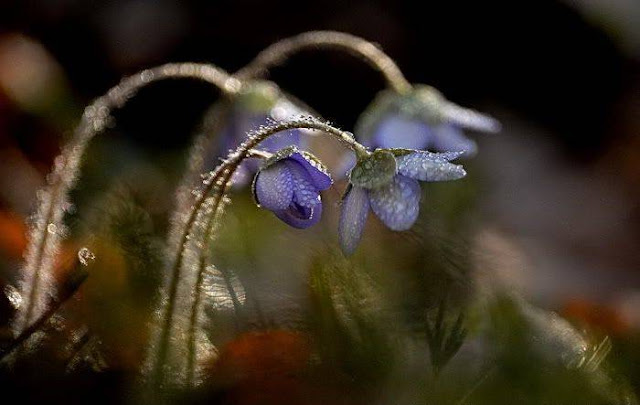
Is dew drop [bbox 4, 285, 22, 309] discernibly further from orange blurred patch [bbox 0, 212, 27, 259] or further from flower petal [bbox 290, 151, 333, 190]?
flower petal [bbox 290, 151, 333, 190]

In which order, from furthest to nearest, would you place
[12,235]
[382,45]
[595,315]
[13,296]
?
[382,45] < [595,315] < [12,235] < [13,296]

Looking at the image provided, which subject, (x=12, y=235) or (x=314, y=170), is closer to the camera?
(x=314, y=170)

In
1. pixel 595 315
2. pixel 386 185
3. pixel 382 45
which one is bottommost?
pixel 386 185

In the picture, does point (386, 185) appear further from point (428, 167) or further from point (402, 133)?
point (402, 133)

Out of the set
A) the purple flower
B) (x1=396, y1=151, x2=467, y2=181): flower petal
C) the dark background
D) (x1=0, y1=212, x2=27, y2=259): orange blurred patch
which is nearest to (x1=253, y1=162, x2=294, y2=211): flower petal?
the purple flower

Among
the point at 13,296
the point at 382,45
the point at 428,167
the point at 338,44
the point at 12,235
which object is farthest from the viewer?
the point at 382,45

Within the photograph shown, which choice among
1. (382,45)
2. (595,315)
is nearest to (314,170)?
(595,315)

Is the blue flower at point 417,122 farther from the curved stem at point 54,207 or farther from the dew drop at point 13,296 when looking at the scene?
the dew drop at point 13,296

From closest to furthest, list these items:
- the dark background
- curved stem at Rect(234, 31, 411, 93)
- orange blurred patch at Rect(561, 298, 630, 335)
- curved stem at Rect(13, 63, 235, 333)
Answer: curved stem at Rect(13, 63, 235, 333), curved stem at Rect(234, 31, 411, 93), orange blurred patch at Rect(561, 298, 630, 335), the dark background
